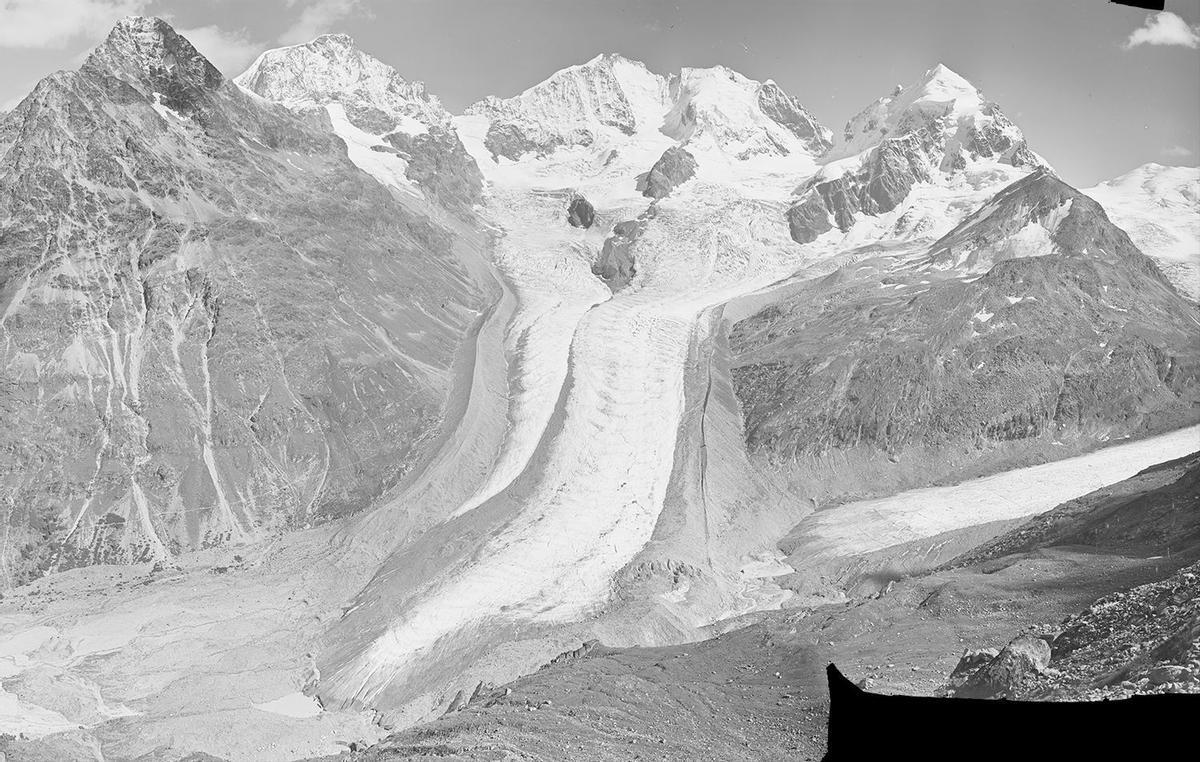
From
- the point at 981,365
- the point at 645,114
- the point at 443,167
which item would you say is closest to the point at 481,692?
the point at 981,365

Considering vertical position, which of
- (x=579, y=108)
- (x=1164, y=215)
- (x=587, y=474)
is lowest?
(x=587, y=474)

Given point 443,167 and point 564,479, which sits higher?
point 443,167

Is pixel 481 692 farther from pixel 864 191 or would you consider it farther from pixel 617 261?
pixel 864 191

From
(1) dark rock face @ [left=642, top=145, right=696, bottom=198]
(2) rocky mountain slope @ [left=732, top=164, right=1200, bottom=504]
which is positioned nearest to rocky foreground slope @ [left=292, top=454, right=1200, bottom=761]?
(2) rocky mountain slope @ [left=732, top=164, right=1200, bottom=504]

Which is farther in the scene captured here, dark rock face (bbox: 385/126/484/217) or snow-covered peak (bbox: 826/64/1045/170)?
snow-covered peak (bbox: 826/64/1045/170)

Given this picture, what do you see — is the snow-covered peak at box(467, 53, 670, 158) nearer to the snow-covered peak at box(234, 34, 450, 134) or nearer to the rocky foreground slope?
the snow-covered peak at box(234, 34, 450, 134)

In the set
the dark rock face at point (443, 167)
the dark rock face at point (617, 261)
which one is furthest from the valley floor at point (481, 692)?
the dark rock face at point (443, 167)

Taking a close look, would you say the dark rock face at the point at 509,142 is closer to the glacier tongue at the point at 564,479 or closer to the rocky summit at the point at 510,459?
the glacier tongue at the point at 564,479
